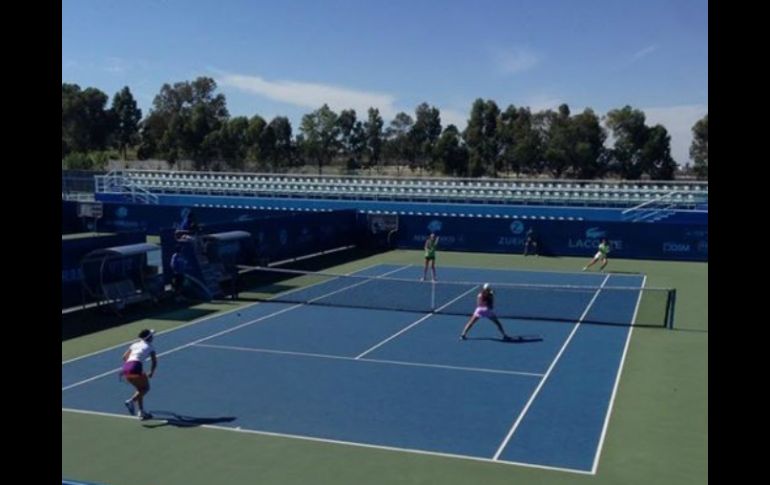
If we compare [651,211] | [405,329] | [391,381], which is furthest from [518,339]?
[651,211]

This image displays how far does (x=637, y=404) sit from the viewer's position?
14.6 metres

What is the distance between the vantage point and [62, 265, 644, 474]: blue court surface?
12.9 m

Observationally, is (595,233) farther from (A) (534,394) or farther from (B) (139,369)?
(B) (139,369)

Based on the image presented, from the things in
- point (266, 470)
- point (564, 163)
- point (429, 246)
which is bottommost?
point (266, 470)

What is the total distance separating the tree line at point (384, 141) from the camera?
70.4m

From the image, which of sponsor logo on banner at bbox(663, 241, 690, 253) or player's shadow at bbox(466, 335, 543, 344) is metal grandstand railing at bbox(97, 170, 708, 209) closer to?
sponsor logo on banner at bbox(663, 241, 690, 253)

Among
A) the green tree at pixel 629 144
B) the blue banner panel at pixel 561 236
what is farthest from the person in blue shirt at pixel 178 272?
the green tree at pixel 629 144

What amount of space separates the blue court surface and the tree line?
161 feet

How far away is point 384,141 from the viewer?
87.4 meters

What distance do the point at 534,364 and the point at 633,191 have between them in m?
33.1

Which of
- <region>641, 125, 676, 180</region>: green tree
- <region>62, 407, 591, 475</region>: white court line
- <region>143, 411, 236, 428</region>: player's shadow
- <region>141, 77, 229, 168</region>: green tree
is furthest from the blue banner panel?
<region>141, 77, 229, 168</region>: green tree

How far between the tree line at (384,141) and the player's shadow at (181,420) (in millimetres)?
59790
